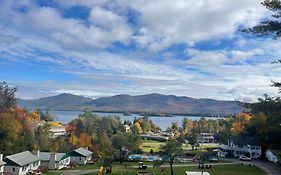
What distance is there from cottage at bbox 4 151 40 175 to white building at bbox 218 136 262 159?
3081 cm

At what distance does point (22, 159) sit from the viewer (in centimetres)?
3828

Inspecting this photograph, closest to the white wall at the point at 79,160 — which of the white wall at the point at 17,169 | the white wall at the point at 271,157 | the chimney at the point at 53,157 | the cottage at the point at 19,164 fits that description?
the chimney at the point at 53,157

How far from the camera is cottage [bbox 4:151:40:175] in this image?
36719 mm

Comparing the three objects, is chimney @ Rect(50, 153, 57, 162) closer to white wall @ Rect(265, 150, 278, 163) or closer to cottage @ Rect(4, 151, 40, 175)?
cottage @ Rect(4, 151, 40, 175)

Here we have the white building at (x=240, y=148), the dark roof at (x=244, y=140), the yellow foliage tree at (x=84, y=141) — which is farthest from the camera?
the yellow foliage tree at (x=84, y=141)

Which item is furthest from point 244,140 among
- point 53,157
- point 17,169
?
point 17,169

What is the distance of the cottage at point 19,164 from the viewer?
36719 mm

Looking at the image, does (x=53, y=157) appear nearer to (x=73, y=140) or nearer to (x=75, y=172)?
(x=75, y=172)

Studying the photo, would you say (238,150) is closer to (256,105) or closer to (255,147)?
(255,147)

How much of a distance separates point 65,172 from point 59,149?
15.2 metres

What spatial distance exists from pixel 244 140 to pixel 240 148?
153 cm

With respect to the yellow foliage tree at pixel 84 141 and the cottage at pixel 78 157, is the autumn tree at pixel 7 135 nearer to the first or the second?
the cottage at pixel 78 157

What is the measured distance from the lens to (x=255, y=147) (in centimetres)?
5603

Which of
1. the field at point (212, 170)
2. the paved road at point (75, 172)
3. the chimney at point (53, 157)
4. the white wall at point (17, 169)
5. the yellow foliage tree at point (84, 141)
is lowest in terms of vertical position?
the paved road at point (75, 172)
